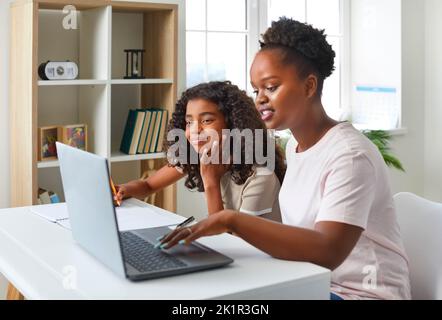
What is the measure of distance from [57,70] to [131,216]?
3.71ft

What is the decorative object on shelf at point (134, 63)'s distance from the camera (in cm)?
320

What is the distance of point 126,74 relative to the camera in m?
3.33

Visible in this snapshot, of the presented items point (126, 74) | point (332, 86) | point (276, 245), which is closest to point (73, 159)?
point (276, 245)

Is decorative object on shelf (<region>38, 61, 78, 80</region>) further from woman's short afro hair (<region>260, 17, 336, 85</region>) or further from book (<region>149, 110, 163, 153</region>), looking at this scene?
woman's short afro hair (<region>260, 17, 336, 85</region>)

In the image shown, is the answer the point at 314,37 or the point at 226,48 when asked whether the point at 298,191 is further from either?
the point at 226,48

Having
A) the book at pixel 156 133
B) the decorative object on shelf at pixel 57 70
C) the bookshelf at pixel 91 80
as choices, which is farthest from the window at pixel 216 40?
the decorative object on shelf at pixel 57 70

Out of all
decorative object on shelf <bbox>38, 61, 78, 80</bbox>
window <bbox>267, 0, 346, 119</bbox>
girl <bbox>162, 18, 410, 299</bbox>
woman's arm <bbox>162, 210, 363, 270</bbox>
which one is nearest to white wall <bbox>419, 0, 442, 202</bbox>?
window <bbox>267, 0, 346, 119</bbox>

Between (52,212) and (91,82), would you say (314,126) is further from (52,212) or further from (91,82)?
(91,82)

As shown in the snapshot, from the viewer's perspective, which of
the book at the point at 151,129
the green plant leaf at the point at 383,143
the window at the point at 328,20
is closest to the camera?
the book at the point at 151,129

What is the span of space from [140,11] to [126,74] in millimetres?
317

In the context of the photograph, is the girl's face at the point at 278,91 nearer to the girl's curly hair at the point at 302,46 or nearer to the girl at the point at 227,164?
the girl's curly hair at the point at 302,46

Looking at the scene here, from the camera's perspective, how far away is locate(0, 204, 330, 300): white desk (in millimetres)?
1278

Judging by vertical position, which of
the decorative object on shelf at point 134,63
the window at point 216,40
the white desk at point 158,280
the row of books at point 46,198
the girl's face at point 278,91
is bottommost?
the white desk at point 158,280

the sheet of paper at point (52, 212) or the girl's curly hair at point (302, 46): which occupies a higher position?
the girl's curly hair at point (302, 46)
